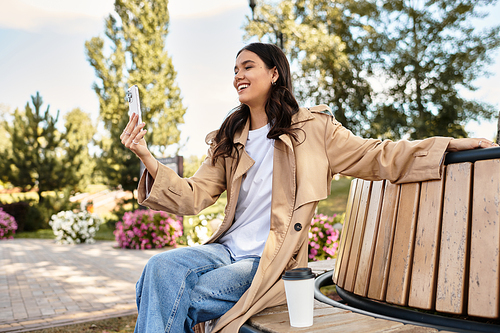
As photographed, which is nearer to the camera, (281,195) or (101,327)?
(281,195)

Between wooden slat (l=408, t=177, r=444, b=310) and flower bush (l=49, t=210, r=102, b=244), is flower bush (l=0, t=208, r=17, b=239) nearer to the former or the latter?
Answer: flower bush (l=49, t=210, r=102, b=244)

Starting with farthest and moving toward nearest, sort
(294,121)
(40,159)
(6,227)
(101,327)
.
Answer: (40,159), (6,227), (101,327), (294,121)

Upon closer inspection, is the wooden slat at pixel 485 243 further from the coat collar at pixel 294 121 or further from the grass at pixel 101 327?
the grass at pixel 101 327

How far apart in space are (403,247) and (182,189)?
1285 mm

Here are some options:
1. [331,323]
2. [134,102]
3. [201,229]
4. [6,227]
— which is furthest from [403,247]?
[6,227]

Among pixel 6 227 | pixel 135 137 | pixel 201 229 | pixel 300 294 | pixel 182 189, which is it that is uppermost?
pixel 135 137

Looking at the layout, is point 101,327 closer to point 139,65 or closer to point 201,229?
point 201,229

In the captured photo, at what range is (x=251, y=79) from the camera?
2.61m

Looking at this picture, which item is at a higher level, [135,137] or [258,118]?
[258,118]

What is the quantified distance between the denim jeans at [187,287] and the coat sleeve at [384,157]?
0.78m

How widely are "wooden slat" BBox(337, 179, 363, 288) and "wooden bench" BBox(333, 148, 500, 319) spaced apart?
0.28 meters

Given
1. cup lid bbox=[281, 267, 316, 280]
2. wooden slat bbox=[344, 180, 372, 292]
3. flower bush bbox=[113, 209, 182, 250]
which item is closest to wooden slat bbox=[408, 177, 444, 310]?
wooden slat bbox=[344, 180, 372, 292]

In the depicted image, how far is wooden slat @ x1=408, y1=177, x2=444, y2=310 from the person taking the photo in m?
2.06

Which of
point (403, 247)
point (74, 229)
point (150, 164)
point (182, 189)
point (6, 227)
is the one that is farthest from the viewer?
point (6, 227)
